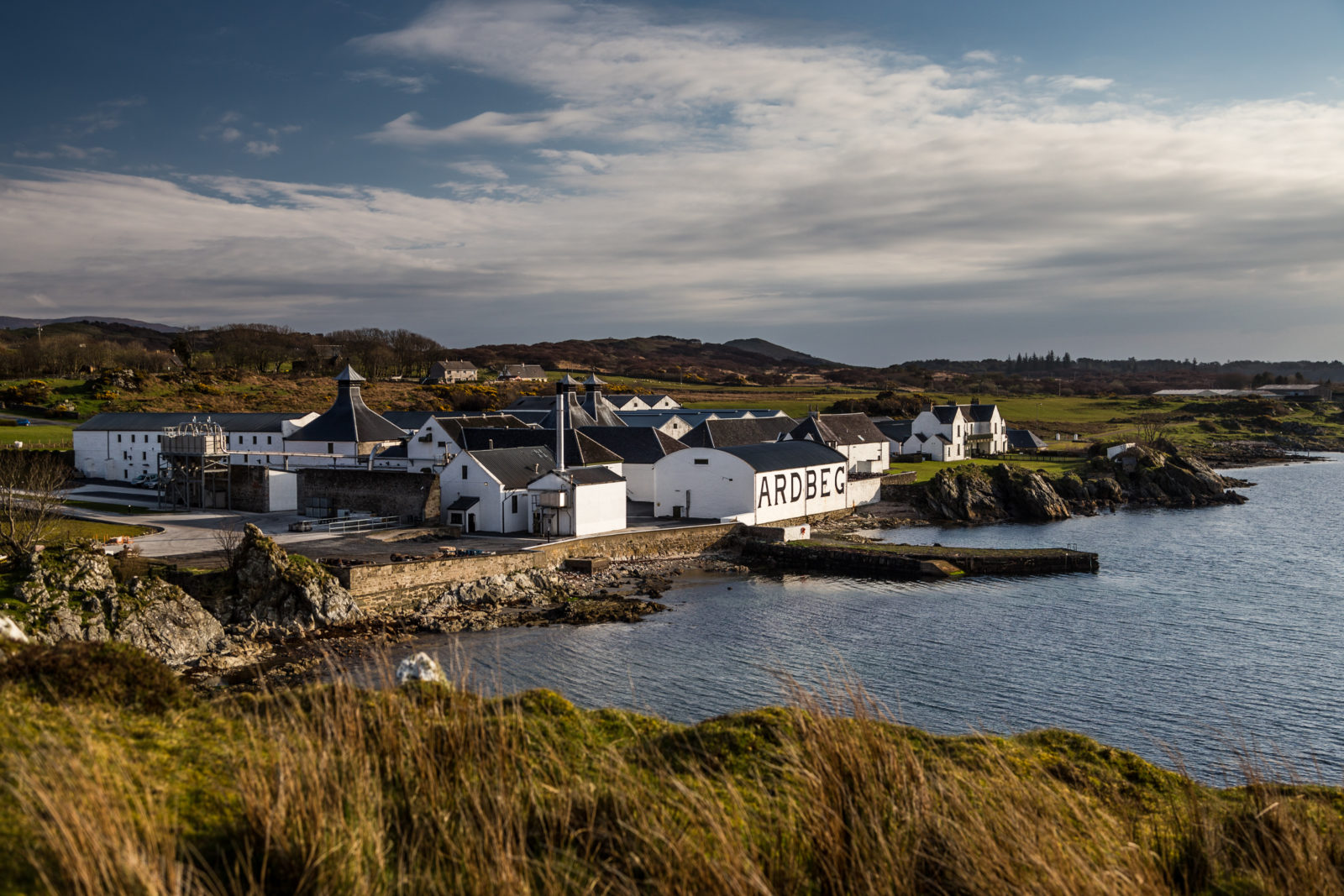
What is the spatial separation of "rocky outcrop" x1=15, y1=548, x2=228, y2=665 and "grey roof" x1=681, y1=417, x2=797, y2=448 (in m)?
32.1

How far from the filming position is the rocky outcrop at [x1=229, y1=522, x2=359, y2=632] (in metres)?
27.2

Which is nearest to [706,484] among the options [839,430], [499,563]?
[499,563]

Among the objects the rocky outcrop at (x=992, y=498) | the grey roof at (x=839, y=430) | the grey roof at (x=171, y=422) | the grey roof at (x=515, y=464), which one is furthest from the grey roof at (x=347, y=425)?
the rocky outcrop at (x=992, y=498)

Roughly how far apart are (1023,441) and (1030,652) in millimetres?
63048

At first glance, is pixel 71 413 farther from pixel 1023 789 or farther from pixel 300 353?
pixel 1023 789

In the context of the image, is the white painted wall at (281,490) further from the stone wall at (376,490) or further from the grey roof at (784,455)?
the grey roof at (784,455)

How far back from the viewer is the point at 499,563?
1320 inches

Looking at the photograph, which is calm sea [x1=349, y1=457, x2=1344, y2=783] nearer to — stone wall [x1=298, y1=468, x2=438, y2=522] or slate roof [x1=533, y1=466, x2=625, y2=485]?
slate roof [x1=533, y1=466, x2=625, y2=485]

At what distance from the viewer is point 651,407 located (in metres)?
85.4

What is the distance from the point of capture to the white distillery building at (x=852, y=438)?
2391 inches

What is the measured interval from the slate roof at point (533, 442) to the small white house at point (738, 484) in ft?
10.3

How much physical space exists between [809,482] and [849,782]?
44789 millimetres

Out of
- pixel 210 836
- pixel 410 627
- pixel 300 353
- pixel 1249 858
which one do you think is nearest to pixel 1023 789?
pixel 1249 858

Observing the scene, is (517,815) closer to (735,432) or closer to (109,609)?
(109,609)
